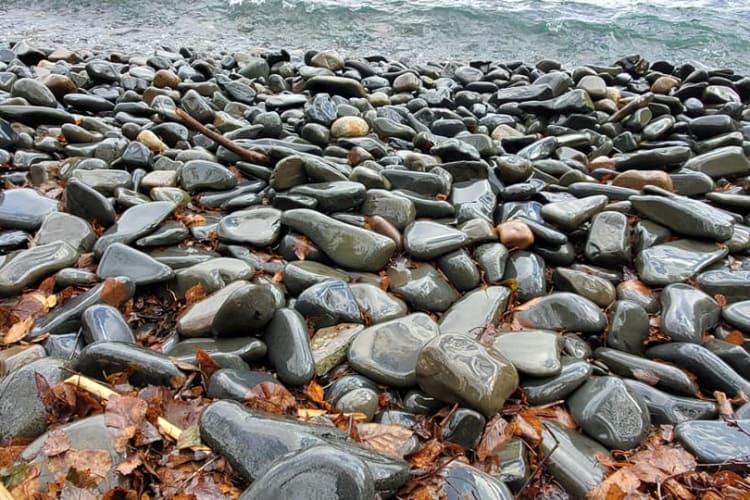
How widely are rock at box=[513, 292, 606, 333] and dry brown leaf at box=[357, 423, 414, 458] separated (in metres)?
1.07

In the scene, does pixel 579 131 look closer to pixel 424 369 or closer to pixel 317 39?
pixel 424 369

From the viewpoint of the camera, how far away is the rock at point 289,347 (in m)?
2.31

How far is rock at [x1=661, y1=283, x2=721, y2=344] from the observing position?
104 inches

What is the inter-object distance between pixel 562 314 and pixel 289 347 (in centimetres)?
149

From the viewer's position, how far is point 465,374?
2.10 m

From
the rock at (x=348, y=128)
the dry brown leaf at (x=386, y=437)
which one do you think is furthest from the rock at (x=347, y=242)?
the rock at (x=348, y=128)

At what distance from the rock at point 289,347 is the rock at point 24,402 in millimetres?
872

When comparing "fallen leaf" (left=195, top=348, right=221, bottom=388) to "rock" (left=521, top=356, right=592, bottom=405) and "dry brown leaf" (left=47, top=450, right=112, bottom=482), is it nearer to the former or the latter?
"dry brown leaf" (left=47, top=450, right=112, bottom=482)

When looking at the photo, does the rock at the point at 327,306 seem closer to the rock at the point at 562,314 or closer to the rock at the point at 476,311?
the rock at the point at 476,311

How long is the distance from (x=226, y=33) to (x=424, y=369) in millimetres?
11162

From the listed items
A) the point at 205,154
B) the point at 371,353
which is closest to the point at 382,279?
the point at 371,353

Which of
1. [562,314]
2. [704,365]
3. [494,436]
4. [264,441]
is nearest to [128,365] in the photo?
[264,441]

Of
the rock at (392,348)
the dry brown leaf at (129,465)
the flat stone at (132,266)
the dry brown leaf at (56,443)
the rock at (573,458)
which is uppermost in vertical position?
the flat stone at (132,266)

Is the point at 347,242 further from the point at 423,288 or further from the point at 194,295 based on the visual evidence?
the point at 194,295
